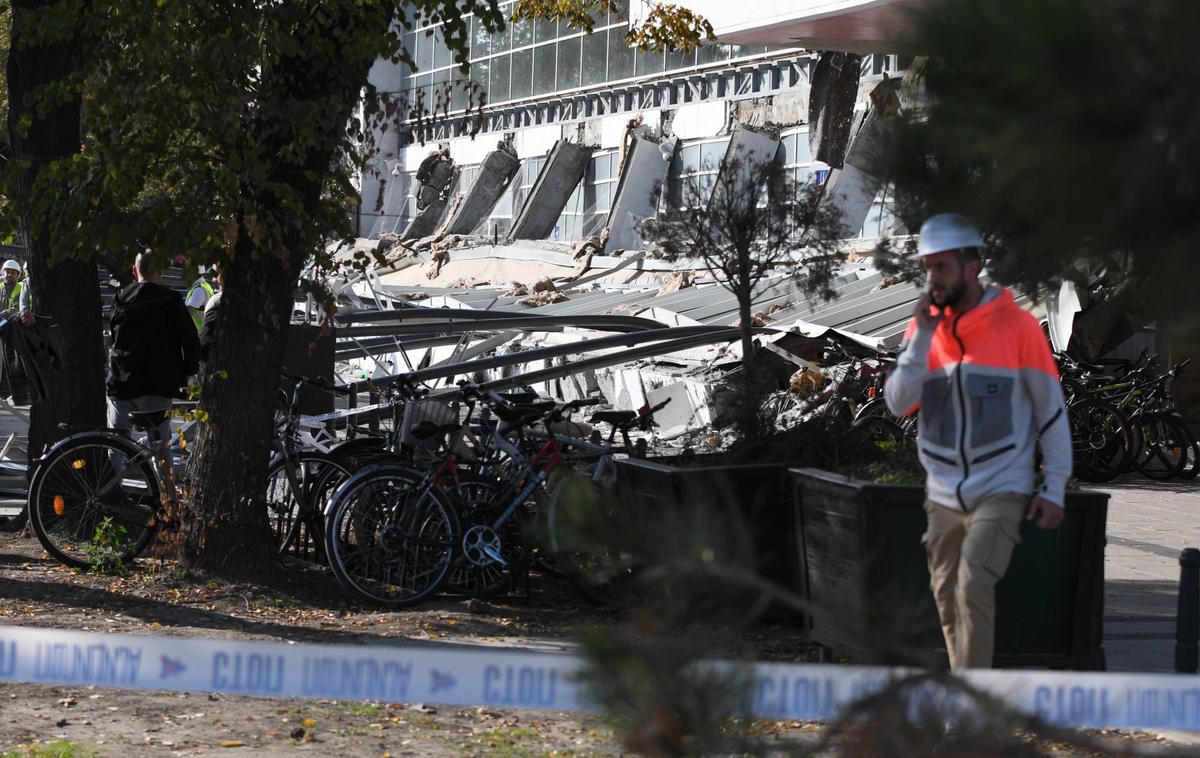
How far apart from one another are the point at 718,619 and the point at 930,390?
10.5ft

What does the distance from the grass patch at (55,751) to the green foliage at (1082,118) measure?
418 cm

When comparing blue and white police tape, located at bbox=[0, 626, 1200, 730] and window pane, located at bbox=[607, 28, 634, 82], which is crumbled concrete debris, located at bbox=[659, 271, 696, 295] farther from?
blue and white police tape, located at bbox=[0, 626, 1200, 730]

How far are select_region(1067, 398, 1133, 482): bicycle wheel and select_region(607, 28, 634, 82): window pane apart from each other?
24.7 m

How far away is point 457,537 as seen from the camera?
8070 mm

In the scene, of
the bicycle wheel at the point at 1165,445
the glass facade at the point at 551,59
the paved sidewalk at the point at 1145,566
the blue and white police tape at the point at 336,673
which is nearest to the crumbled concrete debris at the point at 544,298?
the glass facade at the point at 551,59

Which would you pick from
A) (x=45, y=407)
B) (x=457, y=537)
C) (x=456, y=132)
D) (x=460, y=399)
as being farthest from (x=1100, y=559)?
(x=456, y=132)

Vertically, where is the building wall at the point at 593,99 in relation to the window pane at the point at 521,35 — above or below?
below

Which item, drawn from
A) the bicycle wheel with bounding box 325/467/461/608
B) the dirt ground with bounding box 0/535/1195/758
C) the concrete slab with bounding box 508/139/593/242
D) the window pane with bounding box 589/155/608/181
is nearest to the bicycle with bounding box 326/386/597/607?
the bicycle wheel with bounding box 325/467/461/608

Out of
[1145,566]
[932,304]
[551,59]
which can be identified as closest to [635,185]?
[551,59]

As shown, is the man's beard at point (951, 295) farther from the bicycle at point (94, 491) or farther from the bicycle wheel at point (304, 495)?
the bicycle at point (94, 491)

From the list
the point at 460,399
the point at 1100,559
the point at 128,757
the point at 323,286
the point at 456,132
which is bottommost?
the point at 128,757

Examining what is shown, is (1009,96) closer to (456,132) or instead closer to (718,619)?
(718,619)

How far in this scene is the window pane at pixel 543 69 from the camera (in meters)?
43.4

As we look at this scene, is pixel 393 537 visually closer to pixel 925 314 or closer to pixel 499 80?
pixel 925 314
